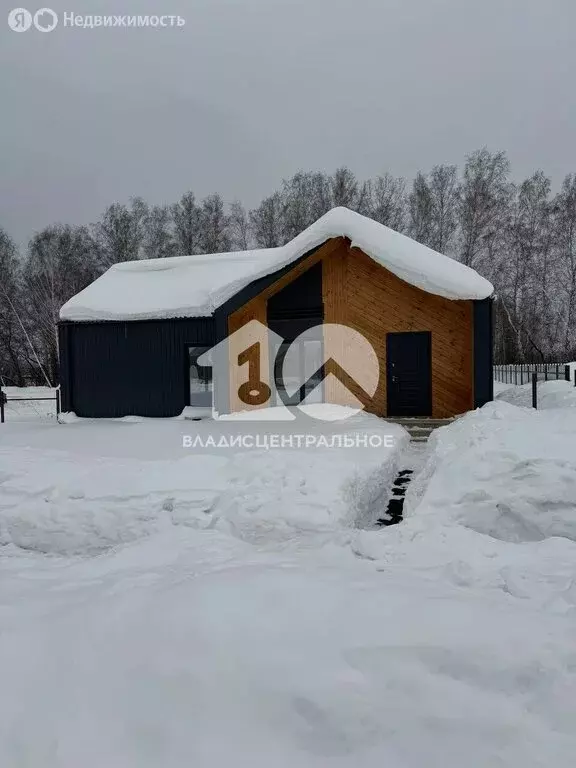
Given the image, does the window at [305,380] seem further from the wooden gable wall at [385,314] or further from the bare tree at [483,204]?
the bare tree at [483,204]

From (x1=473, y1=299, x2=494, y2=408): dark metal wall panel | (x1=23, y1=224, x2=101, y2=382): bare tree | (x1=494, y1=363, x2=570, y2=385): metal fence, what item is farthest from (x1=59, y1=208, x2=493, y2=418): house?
(x1=23, y1=224, x2=101, y2=382): bare tree

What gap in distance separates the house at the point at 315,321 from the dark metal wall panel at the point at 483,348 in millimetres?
23

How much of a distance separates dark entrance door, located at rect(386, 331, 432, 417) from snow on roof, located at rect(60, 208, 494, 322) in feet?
5.33

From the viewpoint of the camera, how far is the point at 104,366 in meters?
13.5

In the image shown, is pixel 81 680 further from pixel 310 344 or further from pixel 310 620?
pixel 310 344

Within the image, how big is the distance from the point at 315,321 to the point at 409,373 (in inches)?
120

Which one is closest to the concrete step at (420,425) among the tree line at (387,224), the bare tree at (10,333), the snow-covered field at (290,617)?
the snow-covered field at (290,617)

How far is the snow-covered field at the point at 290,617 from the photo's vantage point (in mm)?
2055

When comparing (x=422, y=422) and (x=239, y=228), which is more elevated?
(x=239, y=228)

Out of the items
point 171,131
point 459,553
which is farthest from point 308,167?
point 459,553

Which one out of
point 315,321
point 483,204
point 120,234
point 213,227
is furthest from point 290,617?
point 120,234

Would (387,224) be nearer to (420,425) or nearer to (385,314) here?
(385,314)

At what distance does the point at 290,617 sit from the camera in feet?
9.41

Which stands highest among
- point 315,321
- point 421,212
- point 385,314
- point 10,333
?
point 421,212
